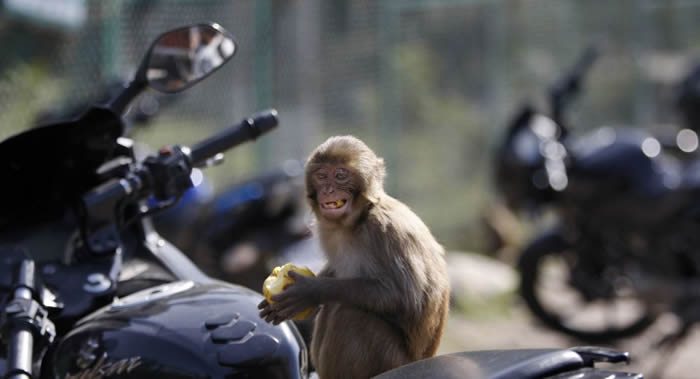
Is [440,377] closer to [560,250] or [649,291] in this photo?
[649,291]

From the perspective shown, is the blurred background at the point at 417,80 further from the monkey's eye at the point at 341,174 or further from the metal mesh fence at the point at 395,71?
the monkey's eye at the point at 341,174

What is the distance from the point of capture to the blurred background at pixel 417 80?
6.69 metres

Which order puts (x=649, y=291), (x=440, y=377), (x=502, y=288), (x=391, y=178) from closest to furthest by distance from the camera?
(x=440, y=377) < (x=649, y=291) < (x=502, y=288) < (x=391, y=178)

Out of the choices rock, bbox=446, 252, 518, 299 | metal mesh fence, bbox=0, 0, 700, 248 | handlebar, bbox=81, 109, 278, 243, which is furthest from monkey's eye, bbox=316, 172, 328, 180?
rock, bbox=446, 252, 518, 299

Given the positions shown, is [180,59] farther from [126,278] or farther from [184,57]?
[126,278]

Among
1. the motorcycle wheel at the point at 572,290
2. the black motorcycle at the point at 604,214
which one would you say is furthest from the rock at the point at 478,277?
the black motorcycle at the point at 604,214

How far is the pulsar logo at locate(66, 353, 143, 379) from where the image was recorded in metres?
1.60

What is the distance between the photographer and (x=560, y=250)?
19.9 ft

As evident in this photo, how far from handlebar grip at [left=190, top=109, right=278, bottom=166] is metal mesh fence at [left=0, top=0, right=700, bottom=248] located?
4.27 metres

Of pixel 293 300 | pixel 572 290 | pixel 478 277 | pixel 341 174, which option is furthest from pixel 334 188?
pixel 478 277

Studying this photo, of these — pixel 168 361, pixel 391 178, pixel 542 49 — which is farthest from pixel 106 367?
pixel 542 49

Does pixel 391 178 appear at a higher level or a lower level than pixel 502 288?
higher

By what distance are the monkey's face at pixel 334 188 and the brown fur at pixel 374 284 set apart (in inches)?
0.6

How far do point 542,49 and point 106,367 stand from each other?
9.00 meters
